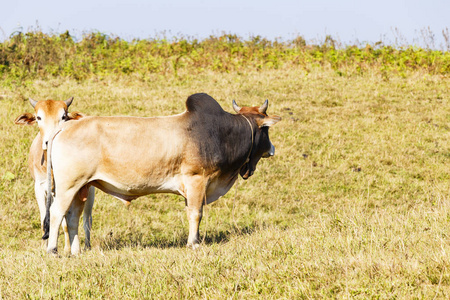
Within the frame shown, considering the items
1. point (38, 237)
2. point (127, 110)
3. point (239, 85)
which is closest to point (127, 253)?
point (38, 237)

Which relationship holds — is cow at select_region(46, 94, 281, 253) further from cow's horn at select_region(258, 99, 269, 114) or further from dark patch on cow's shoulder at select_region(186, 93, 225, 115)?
cow's horn at select_region(258, 99, 269, 114)

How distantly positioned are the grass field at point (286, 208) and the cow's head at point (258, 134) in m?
0.76

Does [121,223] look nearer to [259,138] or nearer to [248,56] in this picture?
[259,138]

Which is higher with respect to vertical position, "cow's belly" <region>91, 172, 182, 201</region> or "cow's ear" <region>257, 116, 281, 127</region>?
"cow's ear" <region>257, 116, 281, 127</region>

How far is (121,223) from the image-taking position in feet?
25.6

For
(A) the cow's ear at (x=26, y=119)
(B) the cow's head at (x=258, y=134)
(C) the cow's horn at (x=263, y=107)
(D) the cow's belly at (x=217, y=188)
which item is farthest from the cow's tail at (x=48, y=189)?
(C) the cow's horn at (x=263, y=107)

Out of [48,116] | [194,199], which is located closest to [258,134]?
[194,199]

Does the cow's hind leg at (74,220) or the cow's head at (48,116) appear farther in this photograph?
the cow's head at (48,116)

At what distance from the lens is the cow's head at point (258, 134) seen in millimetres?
6484

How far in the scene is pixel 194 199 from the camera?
580cm

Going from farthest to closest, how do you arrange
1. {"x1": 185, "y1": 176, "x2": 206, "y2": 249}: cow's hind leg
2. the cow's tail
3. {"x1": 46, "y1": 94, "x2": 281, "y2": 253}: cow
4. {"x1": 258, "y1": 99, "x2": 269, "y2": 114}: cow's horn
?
{"x1": 258, "y1": 99, "x2": 269, "y2": 114}: cow's horn → {"x1": 185, "y1": 176, "x2": 206, "y2": 249}: cow's hind leg → the cow's tail → {"x1": 46, "y1": 94, "x2": 281, "y2": 253}: cow

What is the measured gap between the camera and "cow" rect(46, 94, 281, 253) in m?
5.41

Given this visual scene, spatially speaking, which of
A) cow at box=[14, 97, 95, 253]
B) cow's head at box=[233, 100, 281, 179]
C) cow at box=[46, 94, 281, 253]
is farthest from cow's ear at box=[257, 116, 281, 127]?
cow at box=[14, 97, 95, 253]

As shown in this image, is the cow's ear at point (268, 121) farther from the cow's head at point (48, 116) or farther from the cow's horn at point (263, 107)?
the cow's head at point (48, 116)
